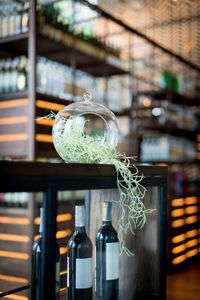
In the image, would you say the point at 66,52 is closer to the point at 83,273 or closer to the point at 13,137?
the point at 13,137

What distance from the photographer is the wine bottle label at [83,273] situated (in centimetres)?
113

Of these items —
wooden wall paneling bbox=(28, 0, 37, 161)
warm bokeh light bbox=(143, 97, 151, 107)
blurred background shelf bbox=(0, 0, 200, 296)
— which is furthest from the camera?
warm bokeh light bbox=(143, 97, 151, 107)

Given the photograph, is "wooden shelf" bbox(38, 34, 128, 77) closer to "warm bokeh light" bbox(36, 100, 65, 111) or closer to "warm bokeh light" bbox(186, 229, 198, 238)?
A: "warm bokeh light" bbox(36, 100, 65, 111)

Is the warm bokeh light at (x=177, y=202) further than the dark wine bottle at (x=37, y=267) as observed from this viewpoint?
Yes

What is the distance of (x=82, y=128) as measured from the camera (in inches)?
47.4

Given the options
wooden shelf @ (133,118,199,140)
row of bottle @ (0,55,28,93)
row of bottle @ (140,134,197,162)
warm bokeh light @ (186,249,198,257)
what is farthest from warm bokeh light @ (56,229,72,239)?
wooden shelf @ (133,118,199,140)

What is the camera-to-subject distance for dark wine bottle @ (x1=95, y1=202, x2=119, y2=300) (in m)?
1.22

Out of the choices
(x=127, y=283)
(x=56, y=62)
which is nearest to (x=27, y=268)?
(x=127, y=283)

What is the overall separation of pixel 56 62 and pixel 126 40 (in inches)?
138

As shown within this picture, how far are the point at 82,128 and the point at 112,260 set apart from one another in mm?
432

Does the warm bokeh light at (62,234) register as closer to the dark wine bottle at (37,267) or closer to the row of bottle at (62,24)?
the dark wine bottle at (37,267)

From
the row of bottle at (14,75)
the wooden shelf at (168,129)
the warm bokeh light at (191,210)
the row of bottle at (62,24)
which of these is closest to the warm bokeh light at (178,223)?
the warm bokeh light at (191,210)

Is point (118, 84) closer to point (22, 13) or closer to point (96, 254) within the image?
point (22, 13)

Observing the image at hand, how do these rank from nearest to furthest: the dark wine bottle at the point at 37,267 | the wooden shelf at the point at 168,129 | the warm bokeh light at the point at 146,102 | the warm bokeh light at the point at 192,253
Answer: the dark wine bottle at the point at 37,267
the warm bokeh light at the point at 192,253
the wooden shelf at the point at 168,129
the warm bokeh light at the point at 146,102
